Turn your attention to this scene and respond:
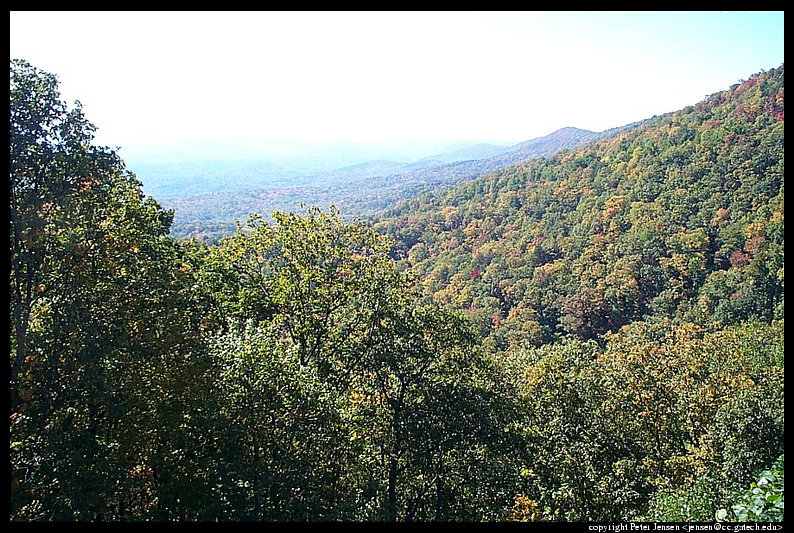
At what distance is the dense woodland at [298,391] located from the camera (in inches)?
154

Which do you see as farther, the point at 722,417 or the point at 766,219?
the point at 766,219

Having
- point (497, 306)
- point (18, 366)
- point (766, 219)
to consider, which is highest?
point (18, 366)

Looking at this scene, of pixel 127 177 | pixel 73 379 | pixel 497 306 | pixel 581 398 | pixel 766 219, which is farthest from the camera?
pixel 497 306

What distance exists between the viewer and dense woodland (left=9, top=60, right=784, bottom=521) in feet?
12.9

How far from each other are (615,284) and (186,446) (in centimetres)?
4216

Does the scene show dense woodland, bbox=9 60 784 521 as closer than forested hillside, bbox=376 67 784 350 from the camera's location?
Yes

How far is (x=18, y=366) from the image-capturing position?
3.68 meters

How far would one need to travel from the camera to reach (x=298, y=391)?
4617 mm

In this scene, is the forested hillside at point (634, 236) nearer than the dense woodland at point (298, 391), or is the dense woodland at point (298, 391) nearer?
the dense woodland at point (298, 391)

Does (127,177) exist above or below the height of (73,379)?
above
